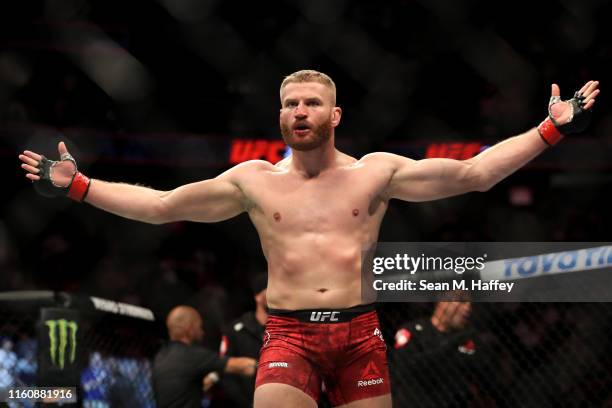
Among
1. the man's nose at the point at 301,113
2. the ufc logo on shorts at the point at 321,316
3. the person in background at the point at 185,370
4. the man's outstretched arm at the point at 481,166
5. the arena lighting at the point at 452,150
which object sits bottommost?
the ufc logo on shorts at the point at 321,316

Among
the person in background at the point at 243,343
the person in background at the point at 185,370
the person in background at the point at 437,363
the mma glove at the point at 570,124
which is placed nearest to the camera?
the mma glove at the point at 570,124

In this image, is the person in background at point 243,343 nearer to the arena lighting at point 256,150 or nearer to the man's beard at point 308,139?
the arena lighting at point 256,150

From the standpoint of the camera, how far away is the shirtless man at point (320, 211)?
8.80ft

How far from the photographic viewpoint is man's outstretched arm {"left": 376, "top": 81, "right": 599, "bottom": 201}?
2754 millimetres

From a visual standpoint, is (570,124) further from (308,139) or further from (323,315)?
(323,315)

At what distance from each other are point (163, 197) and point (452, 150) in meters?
2.75

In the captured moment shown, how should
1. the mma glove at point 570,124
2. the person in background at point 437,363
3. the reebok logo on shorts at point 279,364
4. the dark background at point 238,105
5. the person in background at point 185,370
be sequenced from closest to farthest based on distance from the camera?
the reebok logo on shorts at point 279,364
the mma glove at point 570,124
the person in background at point 437,363
the person in background at point 185,370
the dark background at point 238,105

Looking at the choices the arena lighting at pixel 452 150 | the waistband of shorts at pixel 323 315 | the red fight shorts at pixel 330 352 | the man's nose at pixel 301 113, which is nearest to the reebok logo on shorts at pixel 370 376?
the red fight shorts at pixel 330 352

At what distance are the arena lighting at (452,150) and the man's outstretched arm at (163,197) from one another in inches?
101

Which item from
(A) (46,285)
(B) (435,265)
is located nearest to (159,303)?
→ (A) (46,285)

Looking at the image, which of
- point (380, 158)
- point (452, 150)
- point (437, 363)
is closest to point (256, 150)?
point (452, 150)

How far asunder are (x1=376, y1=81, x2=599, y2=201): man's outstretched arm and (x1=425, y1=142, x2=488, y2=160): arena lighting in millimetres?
2458

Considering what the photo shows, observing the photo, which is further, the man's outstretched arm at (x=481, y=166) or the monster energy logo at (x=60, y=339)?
the monster energy logo at (x=60, y=339)

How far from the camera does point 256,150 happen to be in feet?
17.7
